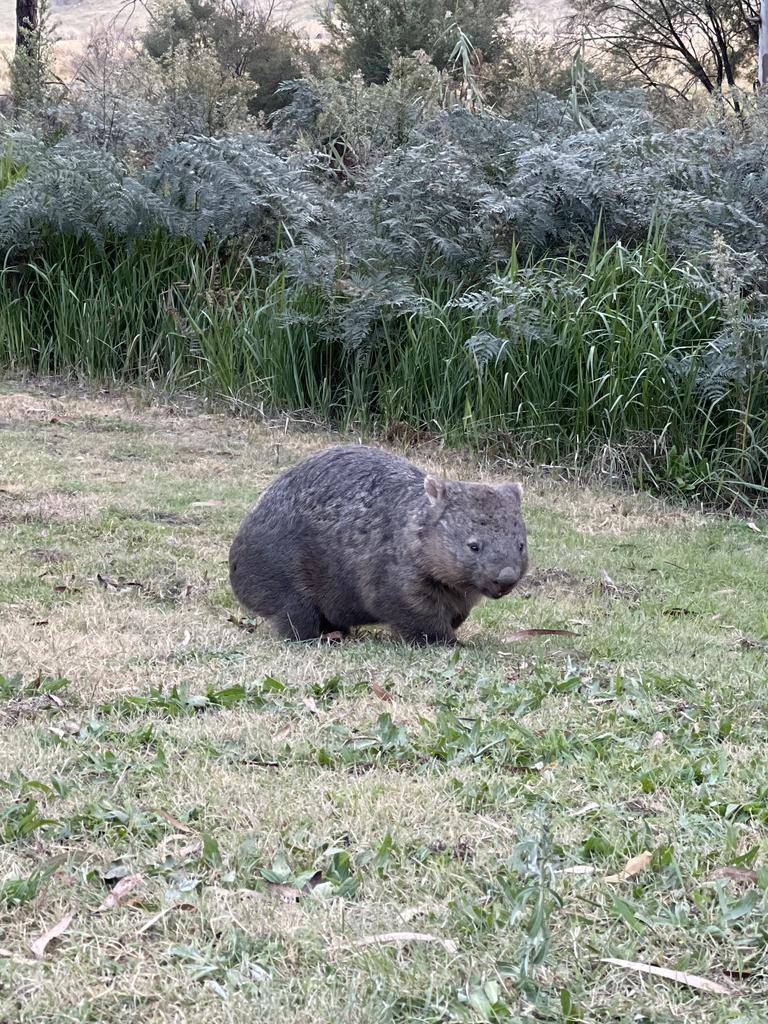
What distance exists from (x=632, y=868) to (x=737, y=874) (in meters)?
0.27

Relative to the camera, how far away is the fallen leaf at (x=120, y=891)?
10.4 feet

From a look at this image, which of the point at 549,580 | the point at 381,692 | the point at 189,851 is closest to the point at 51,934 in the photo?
the point at 189,851

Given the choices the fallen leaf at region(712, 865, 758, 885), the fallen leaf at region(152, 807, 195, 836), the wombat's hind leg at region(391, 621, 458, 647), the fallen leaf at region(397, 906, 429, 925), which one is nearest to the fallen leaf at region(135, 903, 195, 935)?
the fallen leaf at region(152, 807, 195, 836)

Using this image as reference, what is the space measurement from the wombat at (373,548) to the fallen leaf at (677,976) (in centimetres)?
257

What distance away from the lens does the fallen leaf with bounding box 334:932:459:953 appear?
3.00 metres

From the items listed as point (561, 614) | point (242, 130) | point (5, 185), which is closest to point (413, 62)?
point (242, 130)

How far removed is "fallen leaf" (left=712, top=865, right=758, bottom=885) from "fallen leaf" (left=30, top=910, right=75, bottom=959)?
1630 millimetres

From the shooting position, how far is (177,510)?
8.18m

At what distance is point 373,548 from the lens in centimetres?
580

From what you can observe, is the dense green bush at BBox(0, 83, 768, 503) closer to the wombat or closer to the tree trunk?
the wombat

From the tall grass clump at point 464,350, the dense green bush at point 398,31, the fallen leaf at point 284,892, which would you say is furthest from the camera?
the dense green bush at point 398,31

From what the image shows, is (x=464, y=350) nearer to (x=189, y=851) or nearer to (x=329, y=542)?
(x=329, y=542)

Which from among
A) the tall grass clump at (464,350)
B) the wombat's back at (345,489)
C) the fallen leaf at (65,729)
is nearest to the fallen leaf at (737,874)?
the fallen leaf at (65,729)

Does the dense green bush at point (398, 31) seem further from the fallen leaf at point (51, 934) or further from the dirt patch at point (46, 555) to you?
the fallen leaf at point (51, 934)
